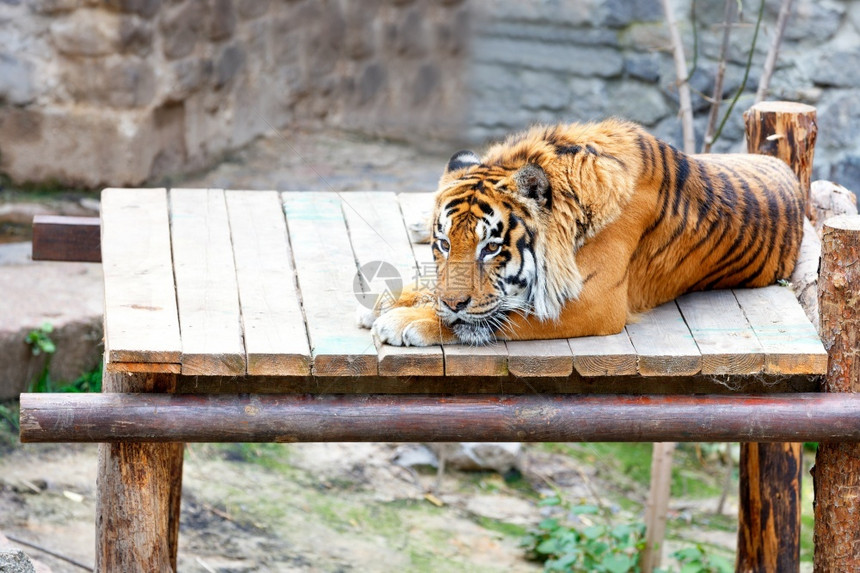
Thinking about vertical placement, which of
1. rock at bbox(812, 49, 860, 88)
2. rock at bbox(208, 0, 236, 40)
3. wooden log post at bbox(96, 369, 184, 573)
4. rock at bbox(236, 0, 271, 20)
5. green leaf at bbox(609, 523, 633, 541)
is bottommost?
green leaf at bbox(609, 523, 633, 541)

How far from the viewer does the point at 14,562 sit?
122 inches

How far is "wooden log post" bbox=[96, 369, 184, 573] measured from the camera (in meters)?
3.42

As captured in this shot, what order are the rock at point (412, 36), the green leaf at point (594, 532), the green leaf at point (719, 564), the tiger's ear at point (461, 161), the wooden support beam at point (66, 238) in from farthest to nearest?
the rock at point (412, 36)
the green leaf at point (594, 532)
the green leaf at point (719, 564)
the wooden support beam at point (66, 238)
the tiger's ear at point (461, 161)

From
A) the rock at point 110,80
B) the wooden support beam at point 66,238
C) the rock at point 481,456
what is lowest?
the rock at point 481,456

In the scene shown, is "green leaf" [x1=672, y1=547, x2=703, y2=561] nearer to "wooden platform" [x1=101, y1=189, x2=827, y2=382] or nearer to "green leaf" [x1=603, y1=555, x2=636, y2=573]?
"green leaf" [x1=603, y1=555, x2=636, y2=573]

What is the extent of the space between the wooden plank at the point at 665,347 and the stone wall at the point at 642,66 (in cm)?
248

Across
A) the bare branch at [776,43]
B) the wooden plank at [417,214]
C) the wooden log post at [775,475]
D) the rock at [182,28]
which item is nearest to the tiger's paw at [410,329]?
the wooden plank at [417,214]

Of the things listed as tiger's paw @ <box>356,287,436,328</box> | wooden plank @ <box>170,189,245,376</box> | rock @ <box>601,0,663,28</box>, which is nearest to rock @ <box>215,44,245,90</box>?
rock @ <box>601,0,663,28</box>

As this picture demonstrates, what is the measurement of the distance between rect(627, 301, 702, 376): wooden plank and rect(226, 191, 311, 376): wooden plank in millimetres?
982

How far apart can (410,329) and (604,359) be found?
565mm

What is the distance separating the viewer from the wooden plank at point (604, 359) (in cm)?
322

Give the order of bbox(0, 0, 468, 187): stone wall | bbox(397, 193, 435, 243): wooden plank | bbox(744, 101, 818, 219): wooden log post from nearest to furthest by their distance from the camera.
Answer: bbox(397, 193, 435, 243): wooden plank → bbox(744, 101, 818, 219): wooden log post → bbox(0, 0, 468, 187): stone wall

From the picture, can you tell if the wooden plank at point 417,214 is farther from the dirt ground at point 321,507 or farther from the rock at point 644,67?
the rock at point 644,67

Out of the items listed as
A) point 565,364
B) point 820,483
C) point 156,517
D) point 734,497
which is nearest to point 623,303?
point 565,364
